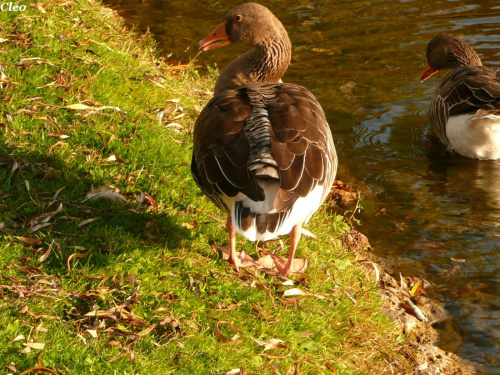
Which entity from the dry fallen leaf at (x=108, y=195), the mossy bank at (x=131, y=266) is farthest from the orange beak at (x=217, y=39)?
the dry fallen leaf at (x=108, y=195)

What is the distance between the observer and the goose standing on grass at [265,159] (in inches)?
156

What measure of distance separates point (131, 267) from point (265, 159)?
3.89 ft

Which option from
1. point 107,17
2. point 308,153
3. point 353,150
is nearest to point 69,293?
point 308,153

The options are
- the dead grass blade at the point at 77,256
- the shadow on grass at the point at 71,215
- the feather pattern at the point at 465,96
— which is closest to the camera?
the dead grass blade at the point at 77,256

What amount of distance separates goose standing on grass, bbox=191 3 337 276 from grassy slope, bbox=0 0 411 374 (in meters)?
0.44

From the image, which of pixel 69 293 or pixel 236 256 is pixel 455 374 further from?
pixel 69 293

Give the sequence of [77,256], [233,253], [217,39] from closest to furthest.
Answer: [77,256] → [233,253] → [217,39]

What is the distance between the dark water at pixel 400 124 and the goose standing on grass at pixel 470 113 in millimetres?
208

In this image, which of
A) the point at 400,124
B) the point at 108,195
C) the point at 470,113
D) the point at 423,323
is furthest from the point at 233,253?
the point at 400,124

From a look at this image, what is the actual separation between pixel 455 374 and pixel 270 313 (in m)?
1.38

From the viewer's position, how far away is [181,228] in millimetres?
4984

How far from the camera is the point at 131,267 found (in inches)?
170

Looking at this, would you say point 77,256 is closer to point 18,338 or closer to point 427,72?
point 18,338

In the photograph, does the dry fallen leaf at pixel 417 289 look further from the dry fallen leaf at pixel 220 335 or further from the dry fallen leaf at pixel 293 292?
the dry fallen leaf at pixel 220 335
